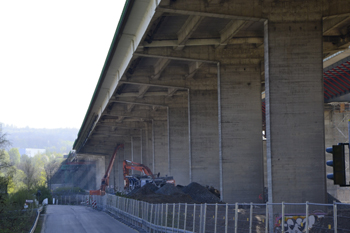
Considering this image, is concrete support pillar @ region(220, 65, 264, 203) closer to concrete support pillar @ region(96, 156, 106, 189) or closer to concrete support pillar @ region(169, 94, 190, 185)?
concrete support pillar @ region(169, 94, 190, 185)

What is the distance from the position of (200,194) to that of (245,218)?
26.1 meters

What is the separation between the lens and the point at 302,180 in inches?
1030

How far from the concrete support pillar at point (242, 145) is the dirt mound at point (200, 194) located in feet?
6.34

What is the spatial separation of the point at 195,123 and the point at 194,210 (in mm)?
29099

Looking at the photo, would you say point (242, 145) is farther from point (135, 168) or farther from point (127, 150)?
point (127, 150)

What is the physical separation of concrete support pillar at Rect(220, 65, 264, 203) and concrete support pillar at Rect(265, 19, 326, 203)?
10361 mm

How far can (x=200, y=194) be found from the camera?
40.5 meters

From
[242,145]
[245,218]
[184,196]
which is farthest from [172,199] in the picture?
[245,218]

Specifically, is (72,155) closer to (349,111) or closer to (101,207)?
(101,207)

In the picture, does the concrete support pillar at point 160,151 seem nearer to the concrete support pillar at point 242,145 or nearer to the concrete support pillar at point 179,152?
the concrete support pillar at point 179,152

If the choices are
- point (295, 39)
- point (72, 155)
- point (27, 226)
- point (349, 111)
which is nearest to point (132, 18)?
point (295, 39)

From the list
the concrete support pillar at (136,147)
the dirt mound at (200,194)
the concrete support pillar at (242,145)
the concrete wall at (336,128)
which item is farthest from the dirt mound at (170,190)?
the concrete support pillar at (136,147)

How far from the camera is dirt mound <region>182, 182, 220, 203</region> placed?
39.5 meters

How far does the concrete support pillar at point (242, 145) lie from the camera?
123 ft
